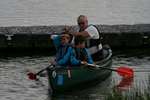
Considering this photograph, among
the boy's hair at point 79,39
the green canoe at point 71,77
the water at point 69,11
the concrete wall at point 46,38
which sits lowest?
the water at point 69,11

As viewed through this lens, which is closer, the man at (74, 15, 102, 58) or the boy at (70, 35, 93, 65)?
the boy at (70, 35, 93, 65)

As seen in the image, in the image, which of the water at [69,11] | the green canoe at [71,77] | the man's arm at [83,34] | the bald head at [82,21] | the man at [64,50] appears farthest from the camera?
the water at [69,11]

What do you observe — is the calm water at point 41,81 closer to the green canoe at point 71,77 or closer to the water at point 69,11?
the green canoe at point 71,77

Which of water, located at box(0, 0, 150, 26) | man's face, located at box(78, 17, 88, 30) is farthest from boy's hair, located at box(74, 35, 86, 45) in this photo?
water, located at box(0, 0, 150, 26)

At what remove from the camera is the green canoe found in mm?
19203

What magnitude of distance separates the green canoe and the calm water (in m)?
0.27

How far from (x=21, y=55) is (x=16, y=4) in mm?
25739

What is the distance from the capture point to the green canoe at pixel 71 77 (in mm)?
19203

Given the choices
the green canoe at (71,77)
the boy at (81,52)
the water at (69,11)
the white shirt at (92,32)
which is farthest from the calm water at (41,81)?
the water at (69,11)

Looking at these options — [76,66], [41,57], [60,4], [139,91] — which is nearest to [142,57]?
[41,57]

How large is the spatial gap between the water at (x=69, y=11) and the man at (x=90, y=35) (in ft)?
55.9

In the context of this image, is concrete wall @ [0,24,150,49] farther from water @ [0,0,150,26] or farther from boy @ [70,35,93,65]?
water @ [0,0,150,26]

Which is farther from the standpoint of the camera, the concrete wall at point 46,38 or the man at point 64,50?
the concrete wall at point 46,38

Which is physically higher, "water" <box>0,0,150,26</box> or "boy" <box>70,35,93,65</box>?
"boy" <box>70,35,93,65</box>
